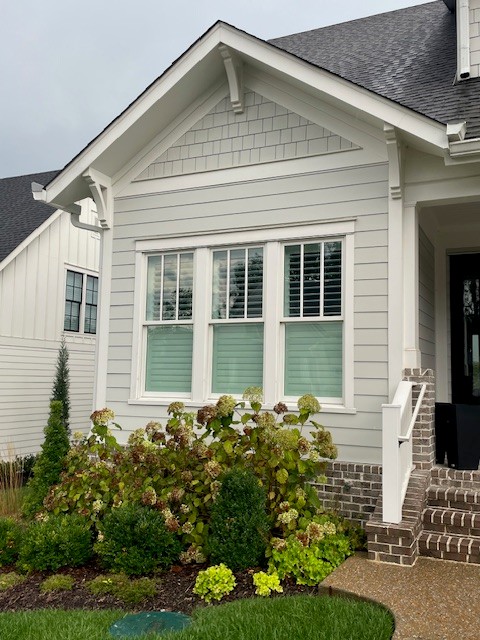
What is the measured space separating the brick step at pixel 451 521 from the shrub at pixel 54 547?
3090mm

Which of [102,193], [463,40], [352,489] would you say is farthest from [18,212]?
[352,489]

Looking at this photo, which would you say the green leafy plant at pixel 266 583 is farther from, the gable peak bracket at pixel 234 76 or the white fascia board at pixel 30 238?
the white fascia board at pixel 30 238

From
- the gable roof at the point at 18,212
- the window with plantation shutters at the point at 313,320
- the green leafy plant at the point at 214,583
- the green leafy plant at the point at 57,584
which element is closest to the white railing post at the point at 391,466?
the window with plantation shutters at the point at 313,320

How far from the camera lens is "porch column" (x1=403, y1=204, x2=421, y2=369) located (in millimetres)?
6070

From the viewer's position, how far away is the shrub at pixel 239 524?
4.93m

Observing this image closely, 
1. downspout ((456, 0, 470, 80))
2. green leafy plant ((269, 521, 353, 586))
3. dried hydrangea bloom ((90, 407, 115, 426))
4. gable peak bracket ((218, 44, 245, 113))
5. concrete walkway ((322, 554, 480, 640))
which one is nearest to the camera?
concrete walkway ((322, 554, 480, 640))

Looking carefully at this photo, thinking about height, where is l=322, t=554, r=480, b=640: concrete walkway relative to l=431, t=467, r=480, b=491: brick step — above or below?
below

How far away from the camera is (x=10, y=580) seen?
5121mm

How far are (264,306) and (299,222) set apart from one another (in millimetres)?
1018

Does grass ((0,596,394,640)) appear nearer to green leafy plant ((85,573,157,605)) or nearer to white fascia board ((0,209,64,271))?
green leafy plant ((85,573,157,605))

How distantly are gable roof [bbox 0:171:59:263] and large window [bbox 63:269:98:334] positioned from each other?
1623 mm

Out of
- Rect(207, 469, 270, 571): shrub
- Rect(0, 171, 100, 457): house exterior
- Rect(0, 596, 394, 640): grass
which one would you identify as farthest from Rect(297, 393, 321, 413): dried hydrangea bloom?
Rect(0, 171, 100, 457): house exterior

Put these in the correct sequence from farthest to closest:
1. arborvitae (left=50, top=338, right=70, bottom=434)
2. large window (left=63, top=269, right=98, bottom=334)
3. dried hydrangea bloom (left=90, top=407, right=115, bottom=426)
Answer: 1. large window (left=63, top=269, right=98, bottom=334)
2. arborvitae (left=50, top=338, right=70, bottom=434)
3. dried hydrangea bloom (left=90, top=407, right=115, bottom=426)

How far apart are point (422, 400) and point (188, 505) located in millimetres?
2515
